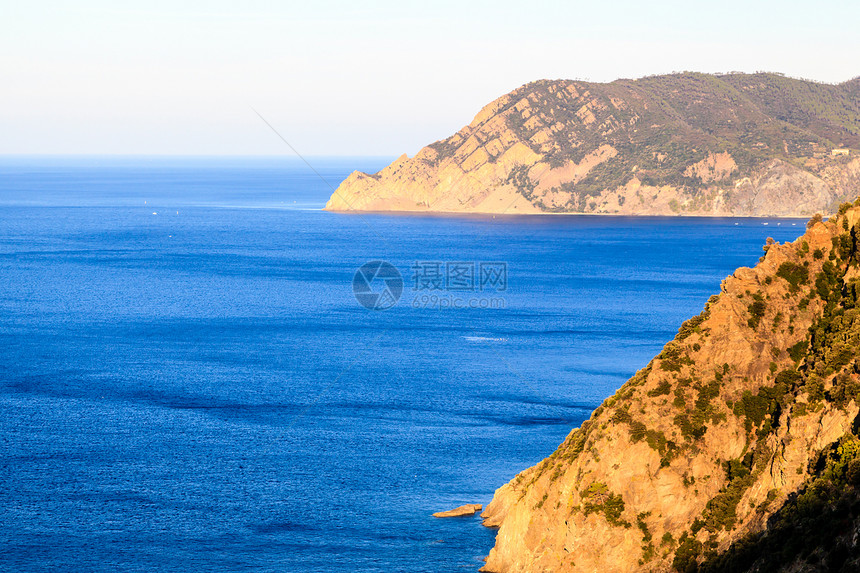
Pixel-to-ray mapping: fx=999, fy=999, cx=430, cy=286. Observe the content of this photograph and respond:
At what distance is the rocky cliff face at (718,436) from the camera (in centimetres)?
5188

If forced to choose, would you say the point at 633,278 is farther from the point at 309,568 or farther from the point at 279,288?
the point at 309,568

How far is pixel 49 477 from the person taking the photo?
76.5 m

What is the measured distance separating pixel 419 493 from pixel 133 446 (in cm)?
2606

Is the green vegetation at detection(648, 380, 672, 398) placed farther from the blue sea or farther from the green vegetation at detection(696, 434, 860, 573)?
the blue sea

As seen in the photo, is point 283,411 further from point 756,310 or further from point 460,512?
point 756,310

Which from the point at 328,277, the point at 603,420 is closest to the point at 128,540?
the point at 603,420

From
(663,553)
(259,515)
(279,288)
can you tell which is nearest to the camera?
(663,553)
